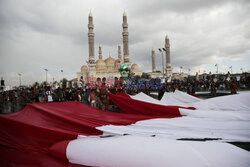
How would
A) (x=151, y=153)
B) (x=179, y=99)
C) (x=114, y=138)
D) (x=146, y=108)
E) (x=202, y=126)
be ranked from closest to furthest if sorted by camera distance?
(x=151, y=153), (x=114, y=138), (x=202, y=126), (x=146, y=108), (x=179, y=99)

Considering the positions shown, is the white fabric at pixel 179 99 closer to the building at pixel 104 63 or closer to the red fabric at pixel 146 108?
the red fabric at pixel 146 108

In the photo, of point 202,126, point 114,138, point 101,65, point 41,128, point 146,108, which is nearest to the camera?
point 114,138

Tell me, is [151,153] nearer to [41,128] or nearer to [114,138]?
[114,138]

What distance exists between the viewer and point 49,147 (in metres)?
2.94

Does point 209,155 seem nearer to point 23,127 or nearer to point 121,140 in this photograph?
point 121,140

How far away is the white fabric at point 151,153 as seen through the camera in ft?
7.02

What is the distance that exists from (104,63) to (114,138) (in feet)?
236

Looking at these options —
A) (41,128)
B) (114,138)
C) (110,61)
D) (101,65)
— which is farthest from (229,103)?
(110,61)

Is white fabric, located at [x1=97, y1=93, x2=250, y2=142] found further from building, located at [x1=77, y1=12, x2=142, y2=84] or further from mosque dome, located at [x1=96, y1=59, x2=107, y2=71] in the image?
mosque dome, located at [x1=96, y1=59, x2=107, y2=71]

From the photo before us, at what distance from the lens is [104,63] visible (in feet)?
241

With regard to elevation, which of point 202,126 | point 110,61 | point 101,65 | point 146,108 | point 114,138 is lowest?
point 202,126

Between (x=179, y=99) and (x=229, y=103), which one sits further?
(x=179, y=99)

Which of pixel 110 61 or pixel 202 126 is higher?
pixel 110 61

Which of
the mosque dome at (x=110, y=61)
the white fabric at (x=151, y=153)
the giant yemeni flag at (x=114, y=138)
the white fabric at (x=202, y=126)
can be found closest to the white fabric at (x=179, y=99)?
the white fabric at (x=202, y=126)
